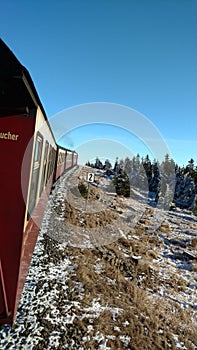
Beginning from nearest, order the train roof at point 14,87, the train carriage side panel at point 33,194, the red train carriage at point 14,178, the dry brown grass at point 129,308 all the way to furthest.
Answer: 1. the train roof at point 14,87
2. the red train carriage at point 14,178
3. the train carriage side panel at point 33,194
4. the dry brown grass at point 129,308

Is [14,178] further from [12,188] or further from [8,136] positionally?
[8,136]

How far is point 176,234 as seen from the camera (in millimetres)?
15805

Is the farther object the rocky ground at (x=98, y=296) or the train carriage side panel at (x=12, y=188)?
the rocky ground at (x=98, y=296)

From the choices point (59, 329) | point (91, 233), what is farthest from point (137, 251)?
point (59, 329)

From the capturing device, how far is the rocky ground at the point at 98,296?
3.78m

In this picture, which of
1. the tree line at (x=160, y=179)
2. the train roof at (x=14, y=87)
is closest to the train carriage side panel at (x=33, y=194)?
the train roof at (x=14, y=87)

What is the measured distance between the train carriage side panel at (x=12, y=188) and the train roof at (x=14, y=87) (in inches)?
5.0

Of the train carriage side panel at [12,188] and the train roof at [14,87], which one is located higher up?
the train roof at [14,87]

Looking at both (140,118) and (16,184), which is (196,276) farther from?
(16,184)

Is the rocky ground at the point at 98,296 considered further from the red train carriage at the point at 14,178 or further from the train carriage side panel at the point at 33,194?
the red train carriage at the point at 14,178

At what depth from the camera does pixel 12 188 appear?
284 centimetres

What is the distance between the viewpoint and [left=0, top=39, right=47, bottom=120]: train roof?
2219 mm

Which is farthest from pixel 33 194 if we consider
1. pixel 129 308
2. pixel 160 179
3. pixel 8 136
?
pixel 160 179

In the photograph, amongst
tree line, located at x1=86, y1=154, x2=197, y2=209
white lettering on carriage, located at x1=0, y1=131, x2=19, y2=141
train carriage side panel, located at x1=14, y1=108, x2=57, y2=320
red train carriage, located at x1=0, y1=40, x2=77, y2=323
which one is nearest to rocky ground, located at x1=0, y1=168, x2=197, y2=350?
train carriage side panel, located at x1=14, y1=108, x2=57, y2=320
